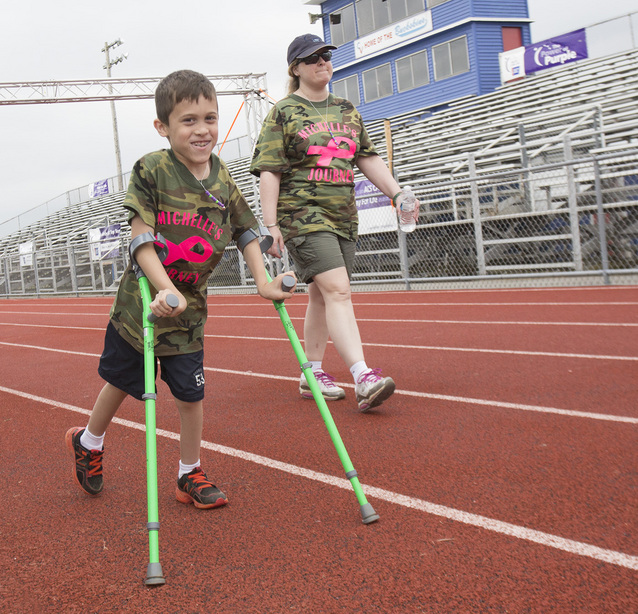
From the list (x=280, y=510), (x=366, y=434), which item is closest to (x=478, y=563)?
(x=280, y=510)

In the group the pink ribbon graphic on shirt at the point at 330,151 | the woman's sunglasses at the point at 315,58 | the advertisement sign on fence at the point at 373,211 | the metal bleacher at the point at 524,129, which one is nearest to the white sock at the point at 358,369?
the pink ribbon graphic on shirt at the point at 330,151

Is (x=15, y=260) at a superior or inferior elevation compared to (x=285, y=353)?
superior

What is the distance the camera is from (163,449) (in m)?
3.67

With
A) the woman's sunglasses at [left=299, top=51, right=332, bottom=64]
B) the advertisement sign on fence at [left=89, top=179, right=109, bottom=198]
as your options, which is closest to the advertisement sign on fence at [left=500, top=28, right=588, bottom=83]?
the woman's sunglasses at [left=299, top=51, right=332, bottom=64]

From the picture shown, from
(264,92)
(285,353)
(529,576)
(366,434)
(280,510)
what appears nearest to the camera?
(529,576)

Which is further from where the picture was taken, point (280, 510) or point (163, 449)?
point (163, 449)

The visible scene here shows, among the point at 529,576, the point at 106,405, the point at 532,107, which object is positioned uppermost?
the point at 532,107

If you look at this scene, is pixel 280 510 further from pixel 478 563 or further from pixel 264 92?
pixel 264 92

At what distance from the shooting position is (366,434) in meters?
3.58

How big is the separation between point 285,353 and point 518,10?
23500 millimetres

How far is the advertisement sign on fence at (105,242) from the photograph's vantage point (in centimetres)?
2000

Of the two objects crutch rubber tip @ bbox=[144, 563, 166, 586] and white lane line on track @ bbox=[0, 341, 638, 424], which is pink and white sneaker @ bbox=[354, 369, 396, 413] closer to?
white lane line on track @ bbox=[0, 341, 638, 424]

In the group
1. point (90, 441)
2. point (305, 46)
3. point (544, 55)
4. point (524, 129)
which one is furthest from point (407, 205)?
point (544, 55)

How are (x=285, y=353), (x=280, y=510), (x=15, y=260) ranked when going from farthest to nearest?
(x=15, y=260)
(x=285, y=353)
(x=280, y=510)
